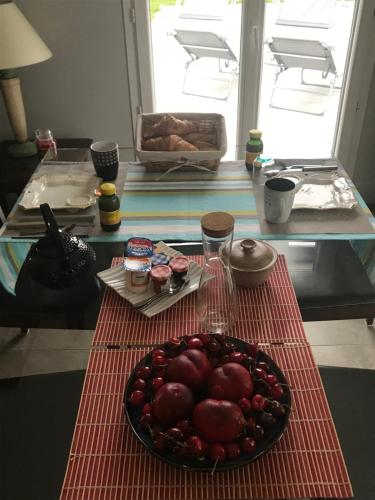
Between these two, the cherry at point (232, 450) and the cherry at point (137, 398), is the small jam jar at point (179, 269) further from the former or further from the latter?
the cherry at point (232, 450)

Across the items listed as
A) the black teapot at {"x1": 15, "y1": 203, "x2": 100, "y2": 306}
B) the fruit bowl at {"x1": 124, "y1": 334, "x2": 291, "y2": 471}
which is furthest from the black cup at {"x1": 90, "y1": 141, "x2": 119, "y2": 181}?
the fruit bowl at {"x1": 124, "y1": 334, "x2": 291, "y2": 471}

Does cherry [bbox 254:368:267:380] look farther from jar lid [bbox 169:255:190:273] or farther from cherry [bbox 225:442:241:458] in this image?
jar lid [bbox 169:255:190:273]

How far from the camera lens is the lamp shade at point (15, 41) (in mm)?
2039

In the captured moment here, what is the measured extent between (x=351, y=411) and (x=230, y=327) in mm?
391

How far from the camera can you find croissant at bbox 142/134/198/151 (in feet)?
5.73

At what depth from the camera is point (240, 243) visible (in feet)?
4.11

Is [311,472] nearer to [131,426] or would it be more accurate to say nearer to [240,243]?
[131,426]

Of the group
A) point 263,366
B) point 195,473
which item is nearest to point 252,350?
point 263,366

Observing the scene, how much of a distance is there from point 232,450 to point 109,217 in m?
0.87

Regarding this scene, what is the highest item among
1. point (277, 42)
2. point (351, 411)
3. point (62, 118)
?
point (277, 42)

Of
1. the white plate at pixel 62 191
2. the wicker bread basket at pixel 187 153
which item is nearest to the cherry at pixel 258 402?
the white plate at pixel 62 191

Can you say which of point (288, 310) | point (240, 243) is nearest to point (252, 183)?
point (240, 243)

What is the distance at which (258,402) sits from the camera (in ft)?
2.80

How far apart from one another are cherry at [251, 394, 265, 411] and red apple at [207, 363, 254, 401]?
0.01 metres
